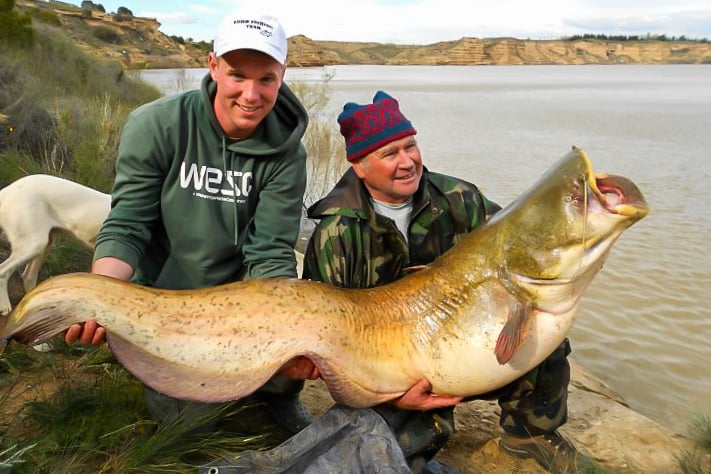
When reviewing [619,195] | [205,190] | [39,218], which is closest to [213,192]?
[205,190]

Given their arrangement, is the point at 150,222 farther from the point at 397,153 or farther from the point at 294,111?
the point at 397,153

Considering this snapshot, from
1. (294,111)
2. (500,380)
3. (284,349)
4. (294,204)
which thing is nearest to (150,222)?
(294,204)

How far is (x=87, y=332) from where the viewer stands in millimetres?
2361

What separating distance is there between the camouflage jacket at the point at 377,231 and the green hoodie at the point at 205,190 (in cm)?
23

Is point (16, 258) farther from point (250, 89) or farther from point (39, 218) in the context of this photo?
point (250, 89)

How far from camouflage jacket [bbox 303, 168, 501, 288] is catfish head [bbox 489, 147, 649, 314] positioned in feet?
2.10

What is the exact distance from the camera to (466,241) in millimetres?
2752

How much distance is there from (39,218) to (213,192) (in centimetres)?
131

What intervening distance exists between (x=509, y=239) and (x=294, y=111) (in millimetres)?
1402

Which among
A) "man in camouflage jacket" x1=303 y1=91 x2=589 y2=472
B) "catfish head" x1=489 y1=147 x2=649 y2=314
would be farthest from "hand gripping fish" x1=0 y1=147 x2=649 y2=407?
"man in camouflage jacket" x1=303 y1=91 x2=589 y2=472

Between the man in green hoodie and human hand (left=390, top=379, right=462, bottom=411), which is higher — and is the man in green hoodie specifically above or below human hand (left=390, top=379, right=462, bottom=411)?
above

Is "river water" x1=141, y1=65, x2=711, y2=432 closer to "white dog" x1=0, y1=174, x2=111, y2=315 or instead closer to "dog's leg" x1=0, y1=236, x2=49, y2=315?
"white dog" x1=0, y1=174, x2=111, y2=315

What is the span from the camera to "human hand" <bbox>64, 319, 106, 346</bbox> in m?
2.34

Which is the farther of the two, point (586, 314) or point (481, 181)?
point (481, 181)
